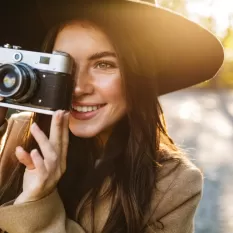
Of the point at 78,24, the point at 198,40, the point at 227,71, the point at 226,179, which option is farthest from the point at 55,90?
the point at 227,71

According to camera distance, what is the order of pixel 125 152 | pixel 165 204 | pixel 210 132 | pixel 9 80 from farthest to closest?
pixel 210 132, pixel 125 152, pixel 165 204, pixel 9 80

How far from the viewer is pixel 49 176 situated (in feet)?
5.81

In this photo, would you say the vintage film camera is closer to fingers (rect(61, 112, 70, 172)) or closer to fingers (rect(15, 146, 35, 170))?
fingers (rect(61, 112, 70, 172))

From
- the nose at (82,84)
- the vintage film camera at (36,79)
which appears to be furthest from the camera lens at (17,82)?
the nose at (82,84)

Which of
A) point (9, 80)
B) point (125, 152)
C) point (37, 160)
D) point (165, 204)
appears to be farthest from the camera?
point (125, 152)

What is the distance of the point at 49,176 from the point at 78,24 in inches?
23.7

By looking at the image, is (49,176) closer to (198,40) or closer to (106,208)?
(106,208)

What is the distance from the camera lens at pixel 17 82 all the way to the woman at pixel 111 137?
6.6 inches

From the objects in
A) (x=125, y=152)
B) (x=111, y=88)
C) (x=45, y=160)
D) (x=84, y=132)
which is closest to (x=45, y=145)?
(x=45, y=160)

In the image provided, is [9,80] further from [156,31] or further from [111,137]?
[156,31]

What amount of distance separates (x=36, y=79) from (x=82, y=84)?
171 millimetres

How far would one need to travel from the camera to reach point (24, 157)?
176 cm

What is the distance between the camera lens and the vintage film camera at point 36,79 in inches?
72.7

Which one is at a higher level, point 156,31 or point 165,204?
point 156,31
